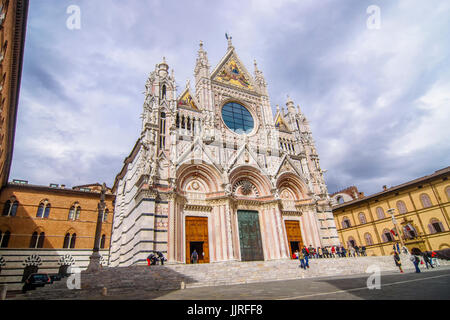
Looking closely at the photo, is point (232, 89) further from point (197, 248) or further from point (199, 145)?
point (197, 248)

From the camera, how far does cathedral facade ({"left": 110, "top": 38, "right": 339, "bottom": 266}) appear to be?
18875 millimetres

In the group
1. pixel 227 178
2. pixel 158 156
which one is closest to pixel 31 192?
pixel 158 156

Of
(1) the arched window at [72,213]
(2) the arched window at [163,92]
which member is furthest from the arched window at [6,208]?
(2) the arched window at [163,92]

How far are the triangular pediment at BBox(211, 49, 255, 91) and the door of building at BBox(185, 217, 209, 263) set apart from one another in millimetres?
15906

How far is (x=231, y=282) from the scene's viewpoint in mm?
13320

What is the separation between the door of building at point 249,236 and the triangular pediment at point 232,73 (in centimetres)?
1511

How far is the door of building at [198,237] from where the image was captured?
63.5ft

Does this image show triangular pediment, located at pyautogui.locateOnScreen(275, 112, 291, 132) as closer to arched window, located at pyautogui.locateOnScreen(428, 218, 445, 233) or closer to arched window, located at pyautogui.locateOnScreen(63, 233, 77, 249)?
arched window, located at pyautogui.locateOnScreen(428, 218, 445, 233)

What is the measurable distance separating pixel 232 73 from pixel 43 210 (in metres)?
25.8

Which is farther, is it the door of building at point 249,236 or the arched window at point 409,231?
the arched window at point 409,231

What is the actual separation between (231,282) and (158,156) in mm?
11137

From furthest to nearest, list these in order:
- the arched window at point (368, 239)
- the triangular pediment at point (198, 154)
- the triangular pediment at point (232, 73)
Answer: the arched window at point (368, 239) → the triangular pediment at point (232, 73) → the triangular pediment at point (198, 154)

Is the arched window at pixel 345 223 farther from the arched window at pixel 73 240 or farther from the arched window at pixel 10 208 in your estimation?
the arched window at pixel 10 208

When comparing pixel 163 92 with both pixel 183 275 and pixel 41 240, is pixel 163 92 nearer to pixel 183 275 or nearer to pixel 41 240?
pixel 183 275
